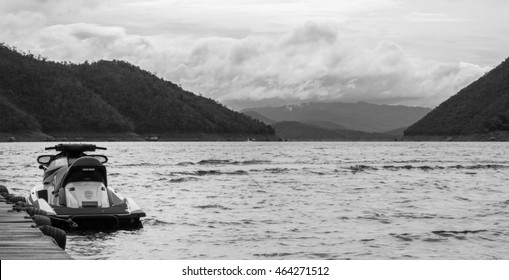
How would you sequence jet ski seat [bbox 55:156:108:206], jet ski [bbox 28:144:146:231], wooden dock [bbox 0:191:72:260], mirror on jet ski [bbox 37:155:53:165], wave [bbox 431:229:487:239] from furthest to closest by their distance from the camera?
mirror on jet ski [bbox 37:155:53:165]
wave [bbox 431:229:487:239]
jet ski seat [bbox 55:156:108:206]
jet ski [bbox 28:144:146:231]
wooden dock [bbox 0:191:72:260]

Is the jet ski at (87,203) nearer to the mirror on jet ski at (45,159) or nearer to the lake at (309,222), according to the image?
the lake at (309,222)

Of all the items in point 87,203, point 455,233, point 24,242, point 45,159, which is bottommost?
point 455,233

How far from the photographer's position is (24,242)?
16453mm

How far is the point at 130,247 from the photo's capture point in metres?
22.2

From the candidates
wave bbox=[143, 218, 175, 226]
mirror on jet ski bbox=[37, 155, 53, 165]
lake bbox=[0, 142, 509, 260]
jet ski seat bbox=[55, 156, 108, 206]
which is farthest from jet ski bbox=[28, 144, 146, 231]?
mirror on jet ski bbox=[37, 155, 53, 165]

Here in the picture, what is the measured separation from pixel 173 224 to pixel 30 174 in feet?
113

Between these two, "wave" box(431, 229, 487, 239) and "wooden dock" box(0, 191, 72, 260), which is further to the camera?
"wave" box(431, 229, 487, 239)

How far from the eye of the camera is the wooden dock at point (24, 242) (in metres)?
14.6

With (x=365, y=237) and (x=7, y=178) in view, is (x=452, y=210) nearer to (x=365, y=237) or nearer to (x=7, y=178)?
(x=365, y=237)

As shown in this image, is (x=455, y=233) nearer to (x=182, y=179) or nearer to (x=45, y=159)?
(x=45, y=159)

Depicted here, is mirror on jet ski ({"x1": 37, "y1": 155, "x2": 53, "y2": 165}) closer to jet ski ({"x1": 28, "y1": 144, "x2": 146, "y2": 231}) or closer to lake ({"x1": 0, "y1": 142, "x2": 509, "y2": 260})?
jet ski ({"x1": 28, "y1": 144, "x2": 146, "y2": 231})

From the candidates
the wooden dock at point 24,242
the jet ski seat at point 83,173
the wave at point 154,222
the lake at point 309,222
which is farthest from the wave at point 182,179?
the wooden dock at point 24,242

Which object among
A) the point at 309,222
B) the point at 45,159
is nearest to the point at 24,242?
the point at 45,159

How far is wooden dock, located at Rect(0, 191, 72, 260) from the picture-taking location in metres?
14.6
